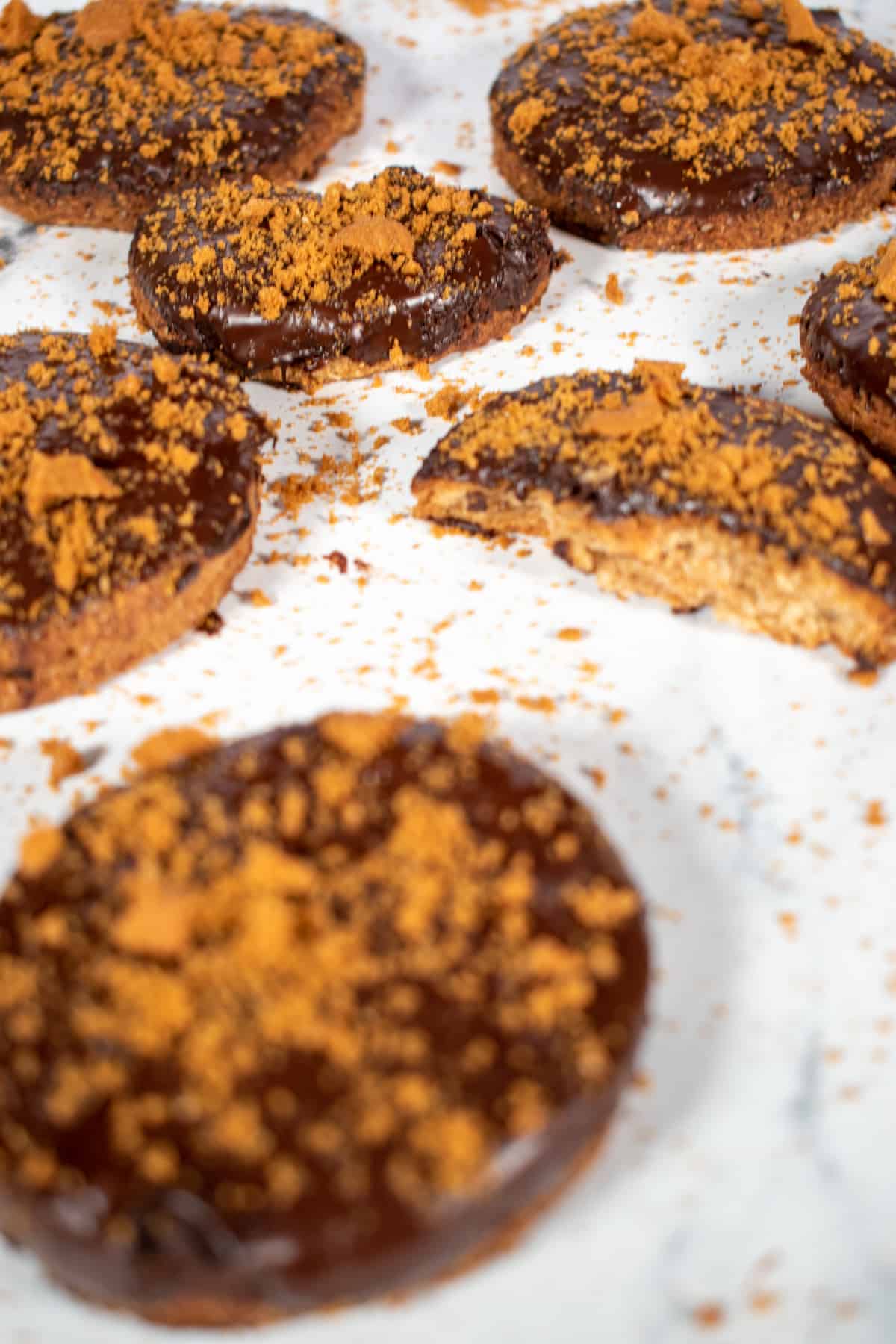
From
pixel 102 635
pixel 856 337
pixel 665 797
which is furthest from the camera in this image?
pixel 856 337

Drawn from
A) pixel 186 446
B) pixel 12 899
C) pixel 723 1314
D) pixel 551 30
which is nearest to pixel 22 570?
pixel 186 446

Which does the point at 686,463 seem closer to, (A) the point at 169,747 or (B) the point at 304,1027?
(A) the point at 169,747

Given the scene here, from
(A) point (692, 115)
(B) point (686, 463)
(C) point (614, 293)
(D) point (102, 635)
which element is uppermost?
(A) point (692, 115)

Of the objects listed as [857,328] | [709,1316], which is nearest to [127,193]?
[857,328]

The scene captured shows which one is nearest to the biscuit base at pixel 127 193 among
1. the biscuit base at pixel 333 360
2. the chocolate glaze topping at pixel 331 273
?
the chocolate glaze topping at pixel 331 273

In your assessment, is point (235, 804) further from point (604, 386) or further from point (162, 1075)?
point (604, 386)

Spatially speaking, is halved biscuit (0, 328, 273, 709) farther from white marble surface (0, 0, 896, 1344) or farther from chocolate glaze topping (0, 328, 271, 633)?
white marble surface (0, 0, 896, 1344)

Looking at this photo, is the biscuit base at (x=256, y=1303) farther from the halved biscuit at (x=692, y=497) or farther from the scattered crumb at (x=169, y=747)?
the halved biscuit at (x=692, y=497)
